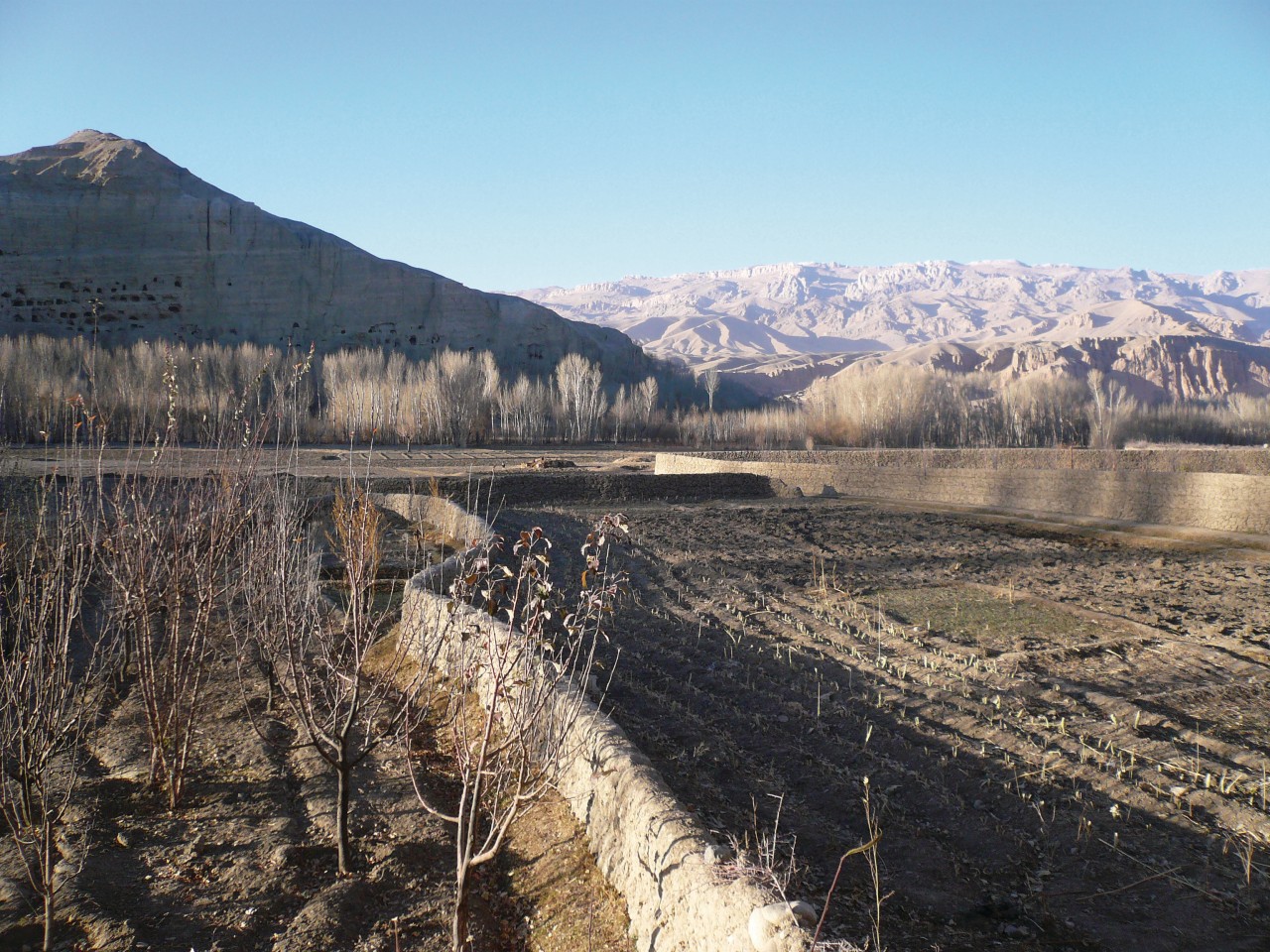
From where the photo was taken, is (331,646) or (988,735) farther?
(988,735)

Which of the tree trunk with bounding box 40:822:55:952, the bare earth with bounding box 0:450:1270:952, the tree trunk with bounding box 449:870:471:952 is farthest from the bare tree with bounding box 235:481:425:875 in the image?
the tree trunk with bounding box 40:822:55:952

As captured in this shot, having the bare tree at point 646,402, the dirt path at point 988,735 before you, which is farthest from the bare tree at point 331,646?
the bare tree at point 646,402

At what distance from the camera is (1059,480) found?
25.3 meters

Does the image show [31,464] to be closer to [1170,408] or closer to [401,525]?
[401,525]

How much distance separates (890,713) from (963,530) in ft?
49.4

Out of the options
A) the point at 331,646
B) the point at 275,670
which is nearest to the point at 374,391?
the point at 275,670

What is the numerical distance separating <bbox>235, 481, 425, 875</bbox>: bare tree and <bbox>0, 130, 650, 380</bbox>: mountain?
6328 centimetres

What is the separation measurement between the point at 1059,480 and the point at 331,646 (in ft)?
81.0

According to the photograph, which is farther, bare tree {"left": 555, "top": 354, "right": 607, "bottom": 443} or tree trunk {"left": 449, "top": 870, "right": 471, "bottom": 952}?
bare tree {"left": 555, "top": 354, "right": 607, "bottom": 443}

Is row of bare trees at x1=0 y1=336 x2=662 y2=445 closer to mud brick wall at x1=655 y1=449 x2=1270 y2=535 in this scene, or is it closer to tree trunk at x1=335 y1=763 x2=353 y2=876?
mud brick wall at x1=655 y1=449 x2=1270 y2=535

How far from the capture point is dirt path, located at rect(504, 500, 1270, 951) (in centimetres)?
514

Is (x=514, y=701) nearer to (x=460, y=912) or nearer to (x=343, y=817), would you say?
(x=460, y=912)

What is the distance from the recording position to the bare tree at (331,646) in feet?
17.6

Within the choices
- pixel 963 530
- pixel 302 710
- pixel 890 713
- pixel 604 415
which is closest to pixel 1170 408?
pixel 604 415
